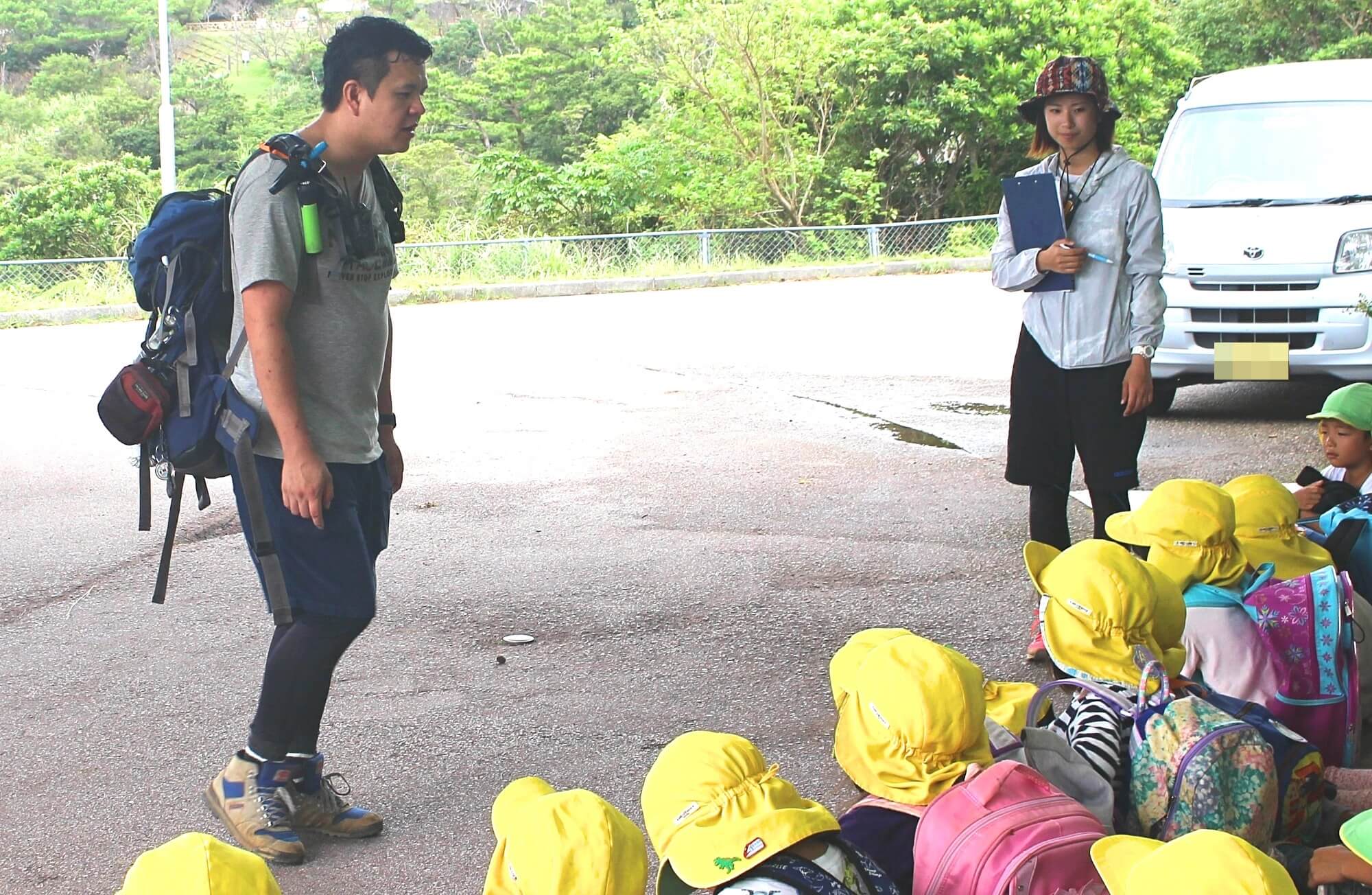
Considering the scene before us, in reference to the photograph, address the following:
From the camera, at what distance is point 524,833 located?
228 cm

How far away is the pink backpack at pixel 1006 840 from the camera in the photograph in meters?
2.55

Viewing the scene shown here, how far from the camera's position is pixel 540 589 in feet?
19.0

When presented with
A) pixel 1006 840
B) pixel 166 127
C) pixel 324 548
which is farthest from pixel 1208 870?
pixel 166 127

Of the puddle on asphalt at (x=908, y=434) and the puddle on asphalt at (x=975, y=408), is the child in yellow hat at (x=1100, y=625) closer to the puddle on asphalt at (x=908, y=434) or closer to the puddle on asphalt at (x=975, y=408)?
the puddle on asphalt at (x=908, y=434)

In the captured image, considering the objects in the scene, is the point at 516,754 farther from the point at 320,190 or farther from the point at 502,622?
the point at 320,190

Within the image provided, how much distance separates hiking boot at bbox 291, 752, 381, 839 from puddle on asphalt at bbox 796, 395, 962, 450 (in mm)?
5293

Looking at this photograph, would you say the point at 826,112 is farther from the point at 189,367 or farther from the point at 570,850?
the point at 570,850

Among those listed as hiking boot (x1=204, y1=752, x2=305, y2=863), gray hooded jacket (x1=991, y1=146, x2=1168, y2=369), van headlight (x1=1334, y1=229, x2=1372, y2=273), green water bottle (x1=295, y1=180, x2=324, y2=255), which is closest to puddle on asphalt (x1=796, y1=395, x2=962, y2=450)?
van headlight (x1=1334, y1=229, x2=1372, y2=273)

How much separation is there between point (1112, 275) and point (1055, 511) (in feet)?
2.66

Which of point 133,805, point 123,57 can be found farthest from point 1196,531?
point 123,57

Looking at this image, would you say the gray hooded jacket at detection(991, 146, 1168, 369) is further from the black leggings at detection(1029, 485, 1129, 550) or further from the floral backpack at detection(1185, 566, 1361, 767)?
the floral backpack at detection(1185, 566, 1361, 767)

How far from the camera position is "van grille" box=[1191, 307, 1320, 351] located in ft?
27.8

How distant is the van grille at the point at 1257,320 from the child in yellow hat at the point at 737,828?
6862 mm

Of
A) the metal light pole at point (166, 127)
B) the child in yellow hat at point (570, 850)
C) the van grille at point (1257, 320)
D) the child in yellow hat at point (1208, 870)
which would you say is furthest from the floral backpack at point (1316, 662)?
the metal light pole at point (166, 127)
